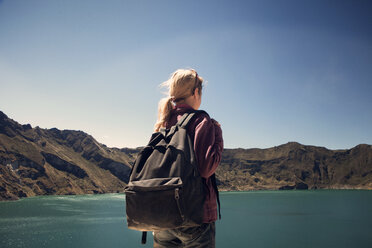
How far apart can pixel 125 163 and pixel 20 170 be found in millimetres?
71234

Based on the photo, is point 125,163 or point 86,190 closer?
point 86,190

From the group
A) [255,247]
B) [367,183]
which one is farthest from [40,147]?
[367,183]

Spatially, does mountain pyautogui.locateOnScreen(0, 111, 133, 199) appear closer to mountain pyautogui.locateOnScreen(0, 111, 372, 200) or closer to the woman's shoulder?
mountain pyautogui.locateOnScreen(0, 111, 372, 200)

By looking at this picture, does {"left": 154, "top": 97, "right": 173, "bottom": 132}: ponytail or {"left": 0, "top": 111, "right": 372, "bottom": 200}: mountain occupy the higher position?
{"left": 154, "top": 97, "right": 173, "bottom": 132}: ponytail

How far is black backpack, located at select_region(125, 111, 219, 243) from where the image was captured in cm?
173

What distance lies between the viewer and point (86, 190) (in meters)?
121

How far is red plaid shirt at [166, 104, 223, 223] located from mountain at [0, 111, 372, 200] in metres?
93.1

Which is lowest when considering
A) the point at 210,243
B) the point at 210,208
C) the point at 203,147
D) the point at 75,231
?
the point at 75,231

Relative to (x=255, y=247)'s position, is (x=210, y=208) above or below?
above

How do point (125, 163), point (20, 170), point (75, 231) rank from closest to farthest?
point (75, 231) < point (20, 170) < point (125, 163)

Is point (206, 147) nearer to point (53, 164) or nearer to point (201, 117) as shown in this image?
point (201, 117)

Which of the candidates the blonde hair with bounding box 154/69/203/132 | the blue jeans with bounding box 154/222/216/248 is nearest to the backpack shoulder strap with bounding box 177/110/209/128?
the blonde hair with bounding box 154/69/203/132

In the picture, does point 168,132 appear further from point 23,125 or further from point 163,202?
point 23,125

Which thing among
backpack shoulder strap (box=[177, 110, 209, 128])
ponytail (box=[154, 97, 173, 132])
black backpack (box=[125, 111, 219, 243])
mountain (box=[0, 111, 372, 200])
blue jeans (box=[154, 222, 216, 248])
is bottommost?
mountain (box=[0, 111, 372, 200])
